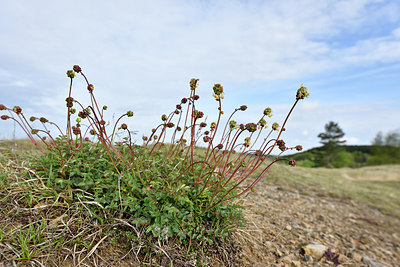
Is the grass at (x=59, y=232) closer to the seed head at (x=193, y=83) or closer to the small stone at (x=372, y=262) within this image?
the seed head at (x=193, y=83)

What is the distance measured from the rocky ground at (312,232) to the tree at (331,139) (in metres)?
27.4

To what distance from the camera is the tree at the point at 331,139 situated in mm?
30995

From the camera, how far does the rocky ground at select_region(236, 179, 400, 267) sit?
2.81 m

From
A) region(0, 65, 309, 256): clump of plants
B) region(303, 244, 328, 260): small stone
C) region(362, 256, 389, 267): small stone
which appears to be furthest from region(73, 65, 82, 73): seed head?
region(362, 256, 389, 267): small stone

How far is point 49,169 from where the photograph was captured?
2.59 meters

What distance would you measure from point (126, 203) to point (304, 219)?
11.1ft

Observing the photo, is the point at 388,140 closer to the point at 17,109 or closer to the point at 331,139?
the point at 331,139

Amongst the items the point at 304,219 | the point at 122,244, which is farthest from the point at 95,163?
the point at 304,219

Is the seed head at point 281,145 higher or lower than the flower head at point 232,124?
lower

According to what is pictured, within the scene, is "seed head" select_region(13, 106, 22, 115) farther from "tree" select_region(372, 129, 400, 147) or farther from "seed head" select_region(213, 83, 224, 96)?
"tree" select_region(372, 129, 400, 147)

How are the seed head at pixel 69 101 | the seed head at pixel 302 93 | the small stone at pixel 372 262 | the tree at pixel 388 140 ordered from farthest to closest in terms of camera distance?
1. the tree at pixel 388 140
2. the small stone at pixel 372 262
3. the seed head at pixel 69 101
4. the seed head at pixel 302 93

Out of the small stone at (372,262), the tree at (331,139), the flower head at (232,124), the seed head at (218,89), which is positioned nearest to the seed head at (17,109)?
the seed head at (218,89)

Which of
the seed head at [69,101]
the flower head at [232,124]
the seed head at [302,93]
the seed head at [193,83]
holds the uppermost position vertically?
the seed head at [193,83]

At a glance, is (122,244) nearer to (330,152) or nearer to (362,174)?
(362,174)
